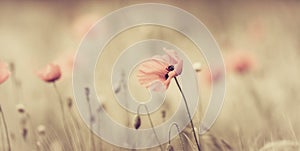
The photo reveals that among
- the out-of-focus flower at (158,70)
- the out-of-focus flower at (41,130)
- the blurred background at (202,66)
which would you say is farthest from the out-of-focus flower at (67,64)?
the out-of-focus flower at (158,70)

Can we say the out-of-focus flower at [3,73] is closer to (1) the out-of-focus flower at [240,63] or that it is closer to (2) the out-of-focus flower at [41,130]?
(2) the out-of-focus flower at [41,130]

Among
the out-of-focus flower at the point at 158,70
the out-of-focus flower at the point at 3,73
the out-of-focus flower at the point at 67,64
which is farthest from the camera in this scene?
the out-of-focus flower at the point at 67,64

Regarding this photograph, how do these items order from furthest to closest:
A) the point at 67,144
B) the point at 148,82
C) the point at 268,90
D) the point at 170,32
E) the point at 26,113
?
the point at 170,32 < the point at 268,90 < the point at 26,113 < the point at 67,144 < the point at 148,82

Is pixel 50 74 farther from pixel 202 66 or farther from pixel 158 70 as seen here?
pixel 202 66

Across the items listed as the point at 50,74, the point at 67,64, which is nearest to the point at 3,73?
the point at 50,74

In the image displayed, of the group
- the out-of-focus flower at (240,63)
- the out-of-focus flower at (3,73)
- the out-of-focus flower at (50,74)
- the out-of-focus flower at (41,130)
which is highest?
the out-of-focus flower at (3,73)

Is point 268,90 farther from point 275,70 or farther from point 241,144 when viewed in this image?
point 241,144

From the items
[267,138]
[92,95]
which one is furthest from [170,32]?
[267,138]
